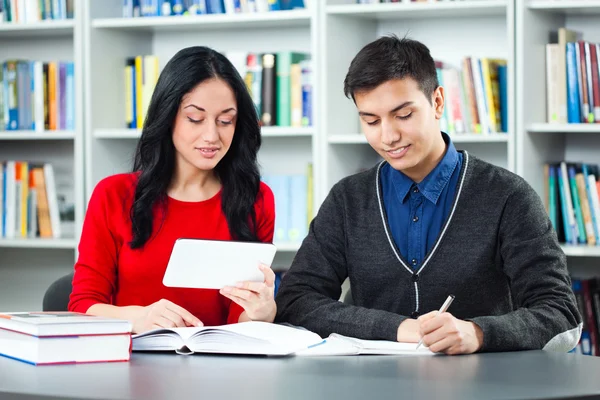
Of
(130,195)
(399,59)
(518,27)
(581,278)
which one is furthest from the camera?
(581,278)

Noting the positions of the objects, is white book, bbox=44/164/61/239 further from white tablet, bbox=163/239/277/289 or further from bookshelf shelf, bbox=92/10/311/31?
white tablet, bbox=163/239/277/289

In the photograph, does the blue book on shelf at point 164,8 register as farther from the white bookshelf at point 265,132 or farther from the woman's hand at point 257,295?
the woman's hand at point 257,295

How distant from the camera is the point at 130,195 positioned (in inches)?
86.0

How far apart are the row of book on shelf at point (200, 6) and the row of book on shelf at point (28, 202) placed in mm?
751

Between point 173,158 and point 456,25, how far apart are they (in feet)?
5.20

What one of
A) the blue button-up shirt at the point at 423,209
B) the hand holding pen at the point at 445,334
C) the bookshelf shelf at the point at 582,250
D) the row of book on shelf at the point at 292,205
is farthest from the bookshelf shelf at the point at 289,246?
the hand holding pen at the point at 445,334

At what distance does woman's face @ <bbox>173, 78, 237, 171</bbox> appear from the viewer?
2.08m

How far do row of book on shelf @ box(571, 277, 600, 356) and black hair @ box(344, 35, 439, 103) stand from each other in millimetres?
1455

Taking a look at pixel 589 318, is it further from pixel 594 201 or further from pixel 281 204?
pixel 281 204

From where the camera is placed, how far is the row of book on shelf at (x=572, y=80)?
299 cm

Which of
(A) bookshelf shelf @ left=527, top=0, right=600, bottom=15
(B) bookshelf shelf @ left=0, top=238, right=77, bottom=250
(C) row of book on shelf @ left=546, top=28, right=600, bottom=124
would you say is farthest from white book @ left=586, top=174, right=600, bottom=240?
(B) bookshelf shelf @ left=0, top=238, right=77, bottom=250

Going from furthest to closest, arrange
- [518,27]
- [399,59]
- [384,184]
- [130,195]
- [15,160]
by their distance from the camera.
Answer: [15,160] → [518,27] → [130,195] → [384,184] → [399,59]

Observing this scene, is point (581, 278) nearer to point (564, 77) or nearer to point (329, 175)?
point (564, 77)

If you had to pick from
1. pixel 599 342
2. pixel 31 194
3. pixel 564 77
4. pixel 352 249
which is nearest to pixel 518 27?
pixel 564 77
